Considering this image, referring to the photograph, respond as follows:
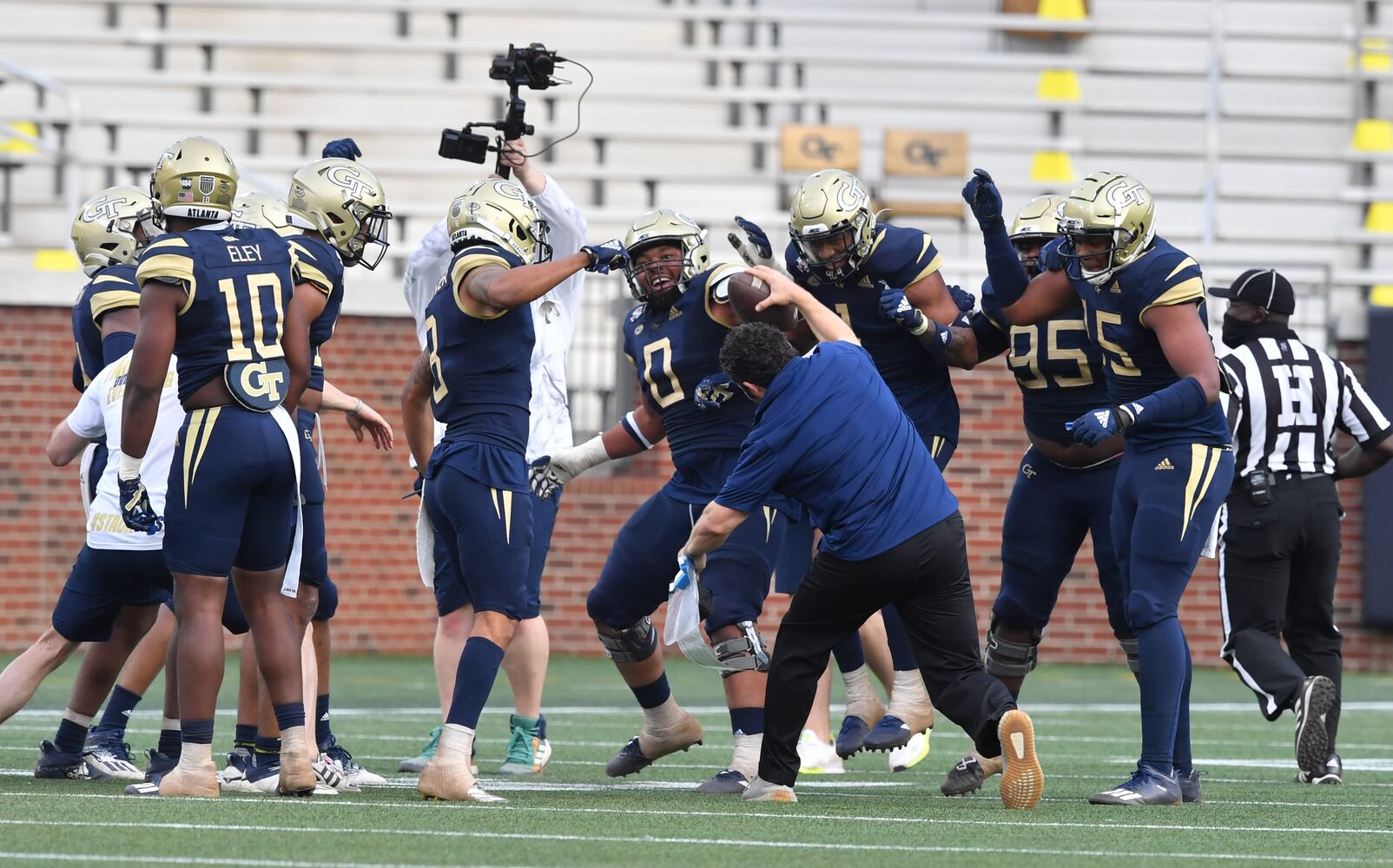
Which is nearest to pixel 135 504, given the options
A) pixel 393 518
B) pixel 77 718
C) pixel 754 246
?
pixel 77 718

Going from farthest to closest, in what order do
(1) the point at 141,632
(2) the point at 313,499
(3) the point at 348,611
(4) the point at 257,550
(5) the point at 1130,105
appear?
(5) the point at 1130,105, (3) the point at 348,611, (1) the point at 141,632, (2) the point at 313,499, (4) the point at 257,550

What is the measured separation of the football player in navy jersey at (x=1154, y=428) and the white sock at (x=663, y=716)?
1.59m

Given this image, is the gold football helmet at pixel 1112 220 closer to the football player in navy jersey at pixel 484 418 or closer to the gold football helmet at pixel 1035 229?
the gold football helmet at pixel 1035 229

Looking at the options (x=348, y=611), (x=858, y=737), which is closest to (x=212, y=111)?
(x=348, y=611)

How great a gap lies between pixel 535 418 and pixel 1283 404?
308 centimetres

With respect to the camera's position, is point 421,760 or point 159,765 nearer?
point 159,765

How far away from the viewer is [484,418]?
6.68 meters

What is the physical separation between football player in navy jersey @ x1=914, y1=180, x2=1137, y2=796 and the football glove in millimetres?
794

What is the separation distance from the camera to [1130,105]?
58.7 feet

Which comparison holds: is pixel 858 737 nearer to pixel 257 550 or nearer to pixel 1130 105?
pixel 257 550

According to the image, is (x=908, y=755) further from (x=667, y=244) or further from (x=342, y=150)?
(x=342, y=150)

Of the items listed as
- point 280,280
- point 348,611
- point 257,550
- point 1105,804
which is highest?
point 280,280

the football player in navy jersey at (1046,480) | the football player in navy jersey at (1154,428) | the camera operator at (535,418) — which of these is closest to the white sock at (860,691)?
the football player in navy jersey at (1046,480)

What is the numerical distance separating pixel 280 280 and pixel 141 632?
5.68 ft
